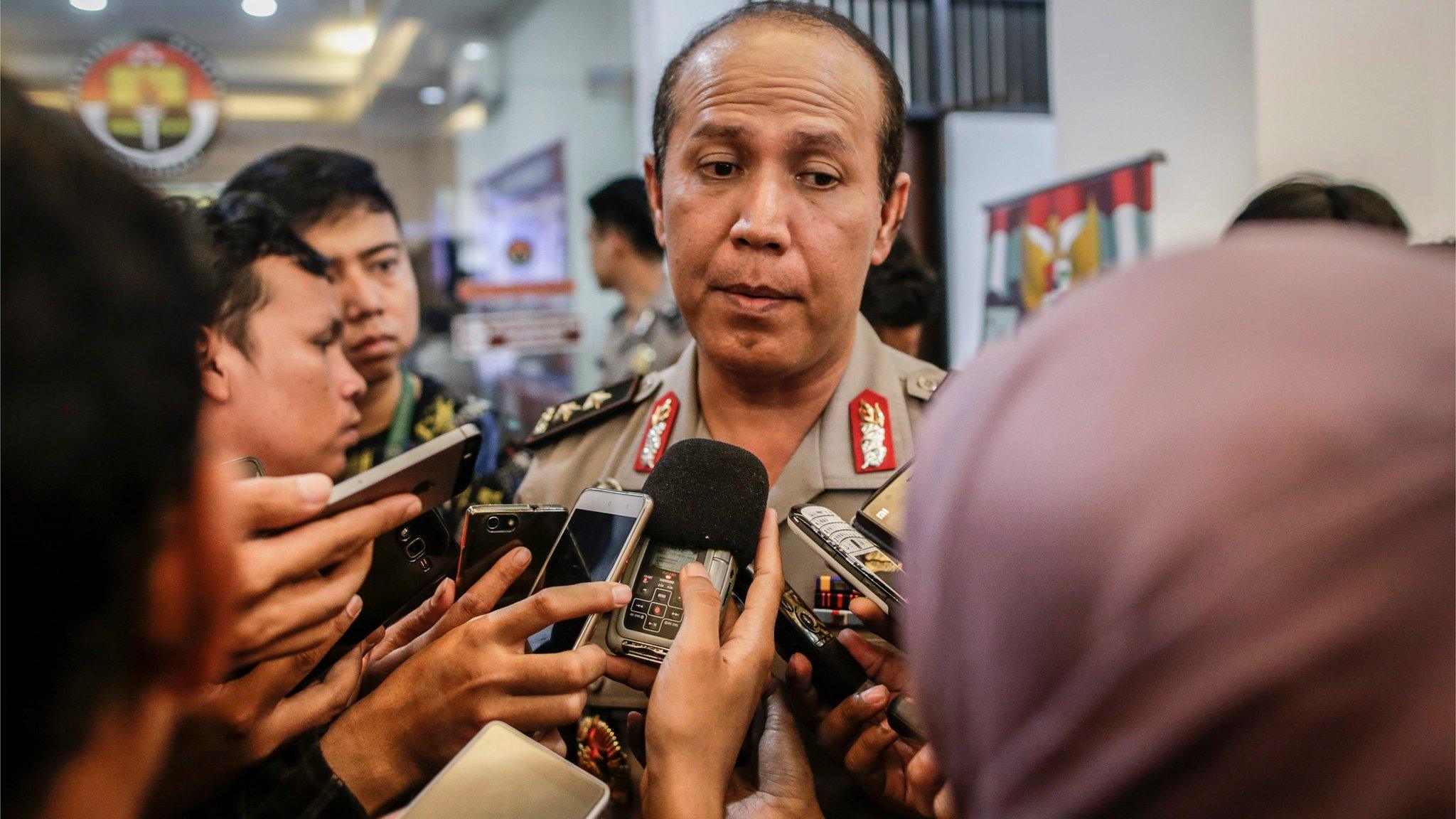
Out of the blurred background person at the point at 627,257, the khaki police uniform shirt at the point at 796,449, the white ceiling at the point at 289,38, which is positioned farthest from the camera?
the white ceiling at the point at 289,38

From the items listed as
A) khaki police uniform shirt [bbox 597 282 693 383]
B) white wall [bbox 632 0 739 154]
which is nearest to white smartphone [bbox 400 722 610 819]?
khaki police uniform shirt [bbox 597 282 693 383]

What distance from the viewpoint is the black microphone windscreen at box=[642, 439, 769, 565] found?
101cm

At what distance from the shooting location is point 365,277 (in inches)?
84.9

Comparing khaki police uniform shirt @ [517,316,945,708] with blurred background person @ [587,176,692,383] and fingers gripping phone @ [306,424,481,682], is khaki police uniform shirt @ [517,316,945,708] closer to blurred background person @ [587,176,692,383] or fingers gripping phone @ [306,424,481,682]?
fingers gripping phone @ [306,424,481,682]

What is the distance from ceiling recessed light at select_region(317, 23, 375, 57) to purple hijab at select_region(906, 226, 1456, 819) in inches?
205

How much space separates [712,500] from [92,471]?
0.65 meters

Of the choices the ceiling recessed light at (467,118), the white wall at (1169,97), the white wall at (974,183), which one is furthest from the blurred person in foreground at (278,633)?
the white wall at (974,183)

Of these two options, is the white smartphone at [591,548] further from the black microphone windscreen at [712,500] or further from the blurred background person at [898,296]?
the blurred background person at [898,296]

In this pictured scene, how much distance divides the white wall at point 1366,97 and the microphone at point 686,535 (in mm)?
1996

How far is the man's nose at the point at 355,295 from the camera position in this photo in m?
2.12

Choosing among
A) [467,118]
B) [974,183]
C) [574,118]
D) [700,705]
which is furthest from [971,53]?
[700,705]

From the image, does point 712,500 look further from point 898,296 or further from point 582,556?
point 898,296

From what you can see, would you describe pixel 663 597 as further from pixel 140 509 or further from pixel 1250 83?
pixel 1250 83

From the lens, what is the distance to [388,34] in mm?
4883
